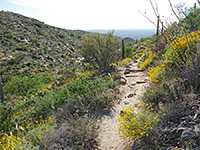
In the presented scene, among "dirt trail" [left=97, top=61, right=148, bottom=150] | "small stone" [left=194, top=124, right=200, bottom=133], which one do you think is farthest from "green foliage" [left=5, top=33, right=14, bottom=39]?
"small stone" [left=194, top=124, right=200, bottom=133]

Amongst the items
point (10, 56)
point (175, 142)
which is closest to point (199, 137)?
point (175, 142)

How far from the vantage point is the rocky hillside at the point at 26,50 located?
16547mm

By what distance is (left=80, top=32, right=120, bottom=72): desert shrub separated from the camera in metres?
8.19

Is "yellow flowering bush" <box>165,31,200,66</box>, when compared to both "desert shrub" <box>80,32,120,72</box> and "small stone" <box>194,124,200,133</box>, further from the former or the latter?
"desert shrub" <box>80,32,120,72</box>

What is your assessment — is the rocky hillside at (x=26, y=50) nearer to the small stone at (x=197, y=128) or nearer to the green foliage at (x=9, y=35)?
the green foliage at (x=9, y=35)

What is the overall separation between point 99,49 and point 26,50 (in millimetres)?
15408

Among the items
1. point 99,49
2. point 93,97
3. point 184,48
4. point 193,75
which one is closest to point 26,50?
point 99,49

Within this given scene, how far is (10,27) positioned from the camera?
2327 centimetres

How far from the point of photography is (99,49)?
8.20 metres

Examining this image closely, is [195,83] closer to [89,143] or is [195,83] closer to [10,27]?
[89,143]

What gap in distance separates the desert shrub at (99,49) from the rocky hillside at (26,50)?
8.97 meters

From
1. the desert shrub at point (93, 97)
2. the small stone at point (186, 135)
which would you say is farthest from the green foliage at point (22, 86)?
the small stone at point (186, 135)

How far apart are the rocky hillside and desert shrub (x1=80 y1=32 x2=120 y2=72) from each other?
353 inches

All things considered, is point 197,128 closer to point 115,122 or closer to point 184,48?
point 115,122
